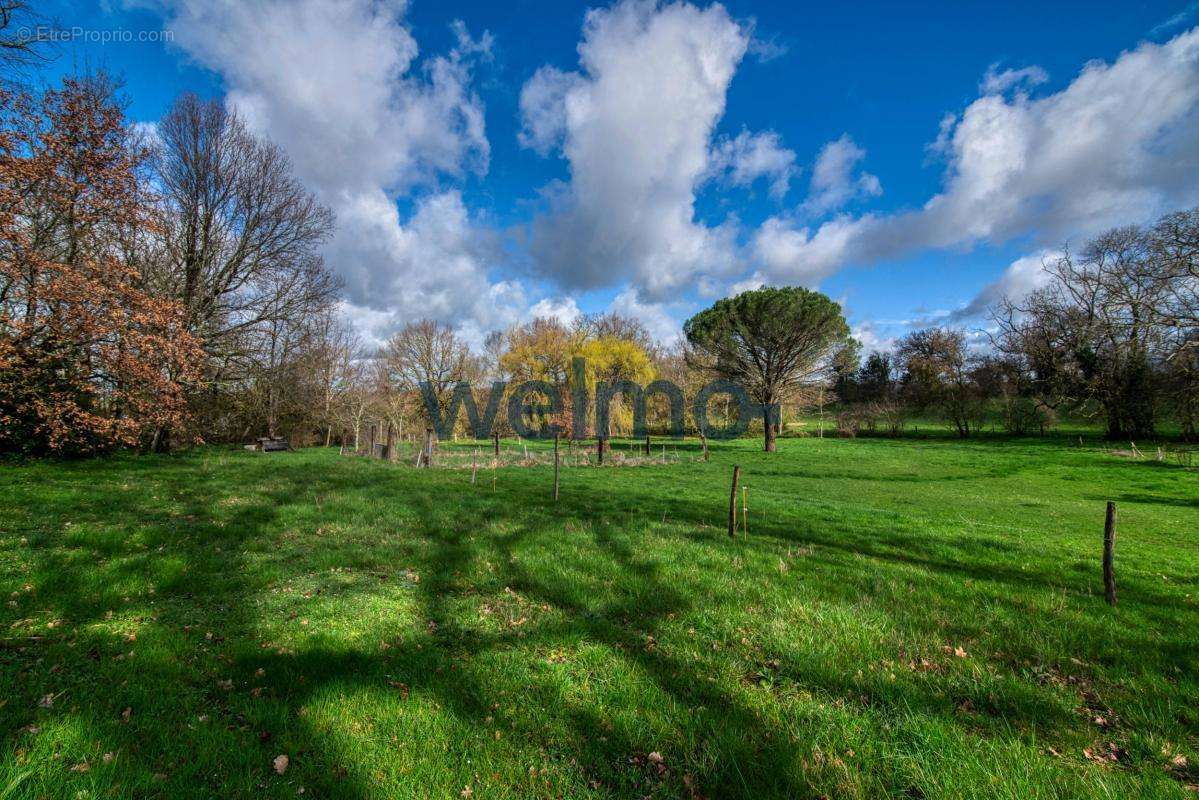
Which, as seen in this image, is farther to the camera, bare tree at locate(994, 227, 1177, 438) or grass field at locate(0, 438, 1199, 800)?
bare tree at locate(994, 227, 1177, 438)

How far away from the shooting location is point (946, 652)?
157 inches

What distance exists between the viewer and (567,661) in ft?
12.3

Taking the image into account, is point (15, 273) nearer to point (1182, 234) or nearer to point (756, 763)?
point (756, 763)

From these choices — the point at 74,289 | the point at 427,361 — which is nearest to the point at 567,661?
the point at 74,289

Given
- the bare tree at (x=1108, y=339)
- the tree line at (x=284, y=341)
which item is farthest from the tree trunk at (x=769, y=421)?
the bare tree at (x=1108, y=339)

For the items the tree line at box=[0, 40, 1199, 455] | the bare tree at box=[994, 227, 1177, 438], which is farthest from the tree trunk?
the bare tree at box=[994, 227, 1177, 438]

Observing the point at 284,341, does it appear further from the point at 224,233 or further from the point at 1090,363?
the point at 1090,363

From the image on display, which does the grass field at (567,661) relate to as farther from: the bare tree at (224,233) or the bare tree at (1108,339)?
the bare tree at (1108,339)

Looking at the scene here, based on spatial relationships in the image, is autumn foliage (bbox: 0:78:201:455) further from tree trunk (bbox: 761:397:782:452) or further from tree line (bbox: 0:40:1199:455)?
tree trunk (bbox: 761:397:782:452)

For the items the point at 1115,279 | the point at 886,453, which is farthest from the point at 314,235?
the point at 1115,279

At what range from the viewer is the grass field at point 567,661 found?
2.53 meters

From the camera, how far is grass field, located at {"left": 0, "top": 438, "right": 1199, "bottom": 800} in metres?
2.53

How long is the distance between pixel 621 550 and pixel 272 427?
30.1 meters

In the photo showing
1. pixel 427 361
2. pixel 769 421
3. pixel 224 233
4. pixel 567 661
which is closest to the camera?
pixel 567 661
